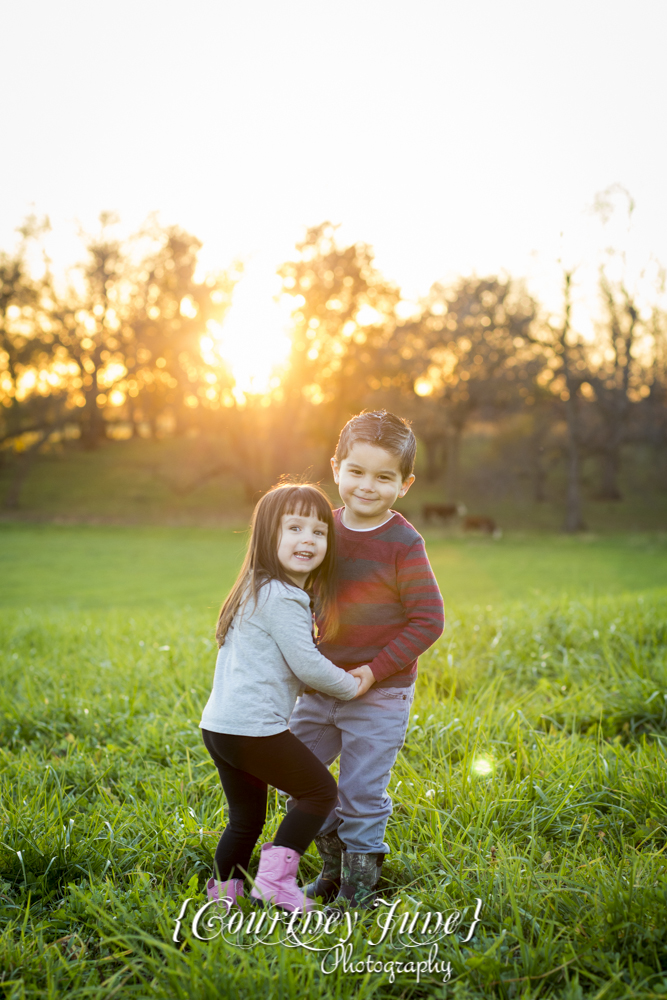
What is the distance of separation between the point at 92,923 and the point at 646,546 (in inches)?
870

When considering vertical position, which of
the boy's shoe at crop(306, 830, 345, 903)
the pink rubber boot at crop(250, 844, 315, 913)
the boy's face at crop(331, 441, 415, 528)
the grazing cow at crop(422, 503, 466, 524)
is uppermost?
the boy's face at crop(331, 441, 415, 528)

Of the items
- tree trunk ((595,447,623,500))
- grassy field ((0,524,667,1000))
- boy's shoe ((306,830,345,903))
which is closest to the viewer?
grassy field ((0,524,667,1000))

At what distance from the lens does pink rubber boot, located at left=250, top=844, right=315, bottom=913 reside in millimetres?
2121

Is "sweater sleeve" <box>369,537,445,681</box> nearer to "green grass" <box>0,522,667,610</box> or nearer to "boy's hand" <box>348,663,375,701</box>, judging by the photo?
"boy's hand" <box>348,663,375,701</box>

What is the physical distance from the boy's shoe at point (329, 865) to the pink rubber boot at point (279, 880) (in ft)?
0.88

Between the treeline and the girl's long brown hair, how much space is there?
25.8 m

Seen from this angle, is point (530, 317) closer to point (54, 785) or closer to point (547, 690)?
point (547, 690)

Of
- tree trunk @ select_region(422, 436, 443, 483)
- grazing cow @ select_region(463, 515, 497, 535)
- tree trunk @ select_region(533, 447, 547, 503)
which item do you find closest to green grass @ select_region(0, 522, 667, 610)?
grazing cow @ select_region(463, 515, 497, 535)

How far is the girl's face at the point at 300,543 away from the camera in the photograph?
2.29 metres

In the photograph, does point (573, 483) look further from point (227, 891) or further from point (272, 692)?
point (227, 891)

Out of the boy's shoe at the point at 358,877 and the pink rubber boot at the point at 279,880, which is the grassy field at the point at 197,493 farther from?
the pink rubber boot at the point at 279,880

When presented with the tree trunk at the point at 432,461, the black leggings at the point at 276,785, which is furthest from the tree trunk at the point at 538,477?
the black leggings at the point at 276,785

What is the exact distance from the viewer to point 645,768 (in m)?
2.83

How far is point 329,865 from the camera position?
247 centimetres
